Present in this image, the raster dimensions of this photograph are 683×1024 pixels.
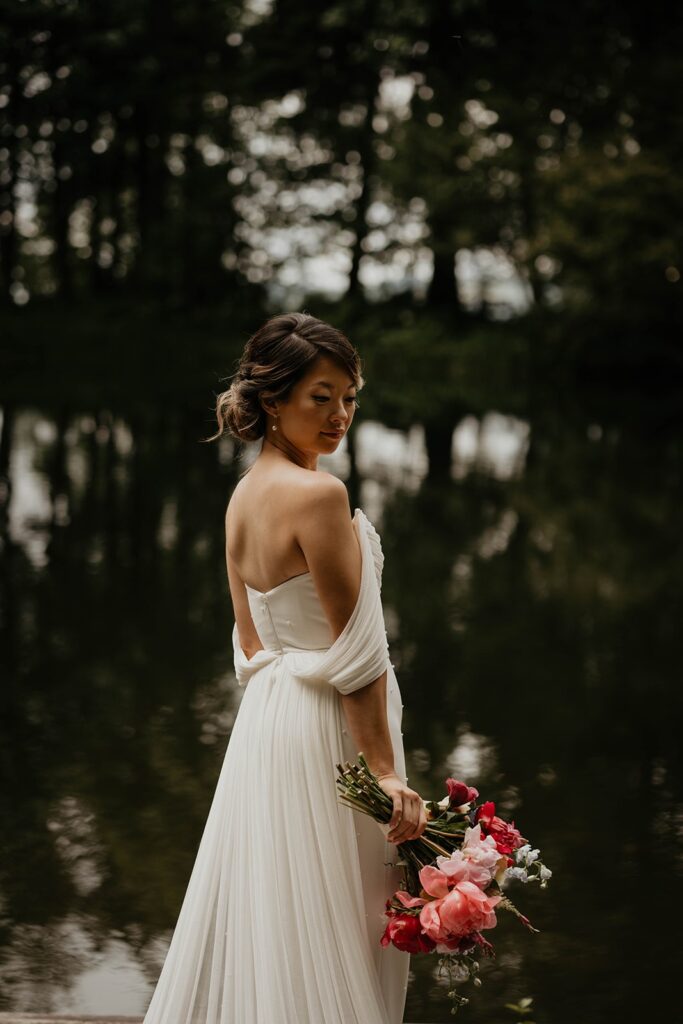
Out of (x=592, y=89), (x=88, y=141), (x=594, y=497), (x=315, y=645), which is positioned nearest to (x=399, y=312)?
(x=592, y=89)

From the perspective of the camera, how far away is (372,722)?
8.53ft

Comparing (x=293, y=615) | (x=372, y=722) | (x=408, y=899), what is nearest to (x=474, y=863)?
(x=408, y=899)

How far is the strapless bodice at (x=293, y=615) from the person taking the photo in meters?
2.65

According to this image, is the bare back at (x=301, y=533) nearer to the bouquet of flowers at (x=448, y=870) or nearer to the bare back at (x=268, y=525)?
the bare back at (x=268, y=525)

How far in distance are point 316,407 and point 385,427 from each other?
718 inches

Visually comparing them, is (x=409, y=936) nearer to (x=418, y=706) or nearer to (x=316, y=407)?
(x=316, y=407)

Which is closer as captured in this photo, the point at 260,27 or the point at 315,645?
the point at 315,645

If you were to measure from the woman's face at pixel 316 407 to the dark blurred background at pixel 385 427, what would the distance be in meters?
1.25

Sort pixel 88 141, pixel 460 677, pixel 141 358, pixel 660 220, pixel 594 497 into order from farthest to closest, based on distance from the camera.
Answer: pixel 88 141
pixel 141 358
pixel 660 220
pixel 594 497
pixel 460 677

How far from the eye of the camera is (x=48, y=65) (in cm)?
3625

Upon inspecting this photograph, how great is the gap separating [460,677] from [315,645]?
492 centimetres

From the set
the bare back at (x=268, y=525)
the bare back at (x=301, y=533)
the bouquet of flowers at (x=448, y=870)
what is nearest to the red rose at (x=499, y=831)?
the bouquet of flowers at (x=448, y=870)

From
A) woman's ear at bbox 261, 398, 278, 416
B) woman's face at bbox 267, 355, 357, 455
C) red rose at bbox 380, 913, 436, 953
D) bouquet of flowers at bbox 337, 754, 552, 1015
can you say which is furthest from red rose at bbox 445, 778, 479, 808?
woman's ear at bbox 261, 398, 278, 416

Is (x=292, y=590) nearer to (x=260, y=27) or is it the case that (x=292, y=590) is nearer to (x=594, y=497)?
(x=594, y=497)
